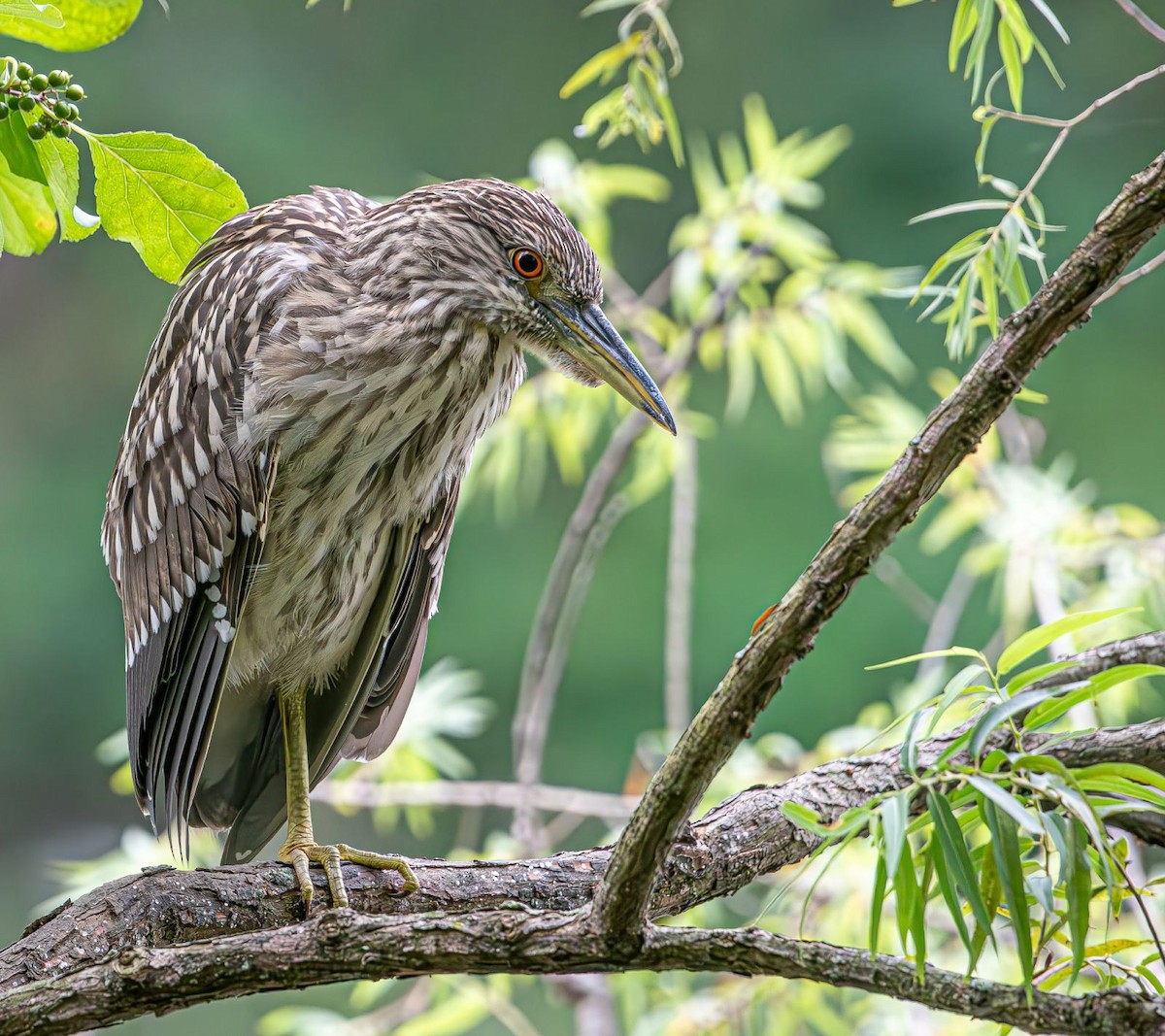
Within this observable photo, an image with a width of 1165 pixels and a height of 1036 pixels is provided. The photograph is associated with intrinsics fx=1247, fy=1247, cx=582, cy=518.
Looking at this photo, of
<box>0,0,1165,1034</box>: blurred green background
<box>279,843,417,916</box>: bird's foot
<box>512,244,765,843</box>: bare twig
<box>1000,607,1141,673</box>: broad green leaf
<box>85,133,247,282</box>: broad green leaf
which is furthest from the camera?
<box>0,0,1165,1034</box>: blurred green background

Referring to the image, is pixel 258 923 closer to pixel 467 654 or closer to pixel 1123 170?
pixel 467 654

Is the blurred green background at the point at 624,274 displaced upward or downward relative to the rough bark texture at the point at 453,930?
upward

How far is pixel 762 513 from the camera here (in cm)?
539

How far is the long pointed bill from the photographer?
1341mm

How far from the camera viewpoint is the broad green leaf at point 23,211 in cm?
91

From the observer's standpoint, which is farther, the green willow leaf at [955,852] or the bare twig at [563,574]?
the bare twig at [563,574]

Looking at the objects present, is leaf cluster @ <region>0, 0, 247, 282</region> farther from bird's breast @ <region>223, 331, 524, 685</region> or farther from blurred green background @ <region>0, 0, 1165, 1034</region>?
blurred green background @ <region>0, 0, 1165, 1034</region>

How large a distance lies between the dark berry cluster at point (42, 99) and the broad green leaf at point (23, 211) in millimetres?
63

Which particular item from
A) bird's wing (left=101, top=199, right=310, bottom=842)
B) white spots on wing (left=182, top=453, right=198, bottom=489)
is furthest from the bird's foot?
white spots on wing (left=182, top=453, right=198, bottom=489)

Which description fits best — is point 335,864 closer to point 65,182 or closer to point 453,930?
point 453,930

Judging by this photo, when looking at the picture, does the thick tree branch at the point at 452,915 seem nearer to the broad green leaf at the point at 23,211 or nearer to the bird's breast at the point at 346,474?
the bird's breast at the point at 346,474

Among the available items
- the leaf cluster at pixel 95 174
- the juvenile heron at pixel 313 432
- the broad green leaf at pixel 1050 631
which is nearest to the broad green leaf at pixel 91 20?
the leaf cluster at pixel 95 174

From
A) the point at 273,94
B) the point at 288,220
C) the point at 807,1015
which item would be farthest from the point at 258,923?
the point at 273,94

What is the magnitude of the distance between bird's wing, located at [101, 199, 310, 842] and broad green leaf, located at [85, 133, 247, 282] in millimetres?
388
